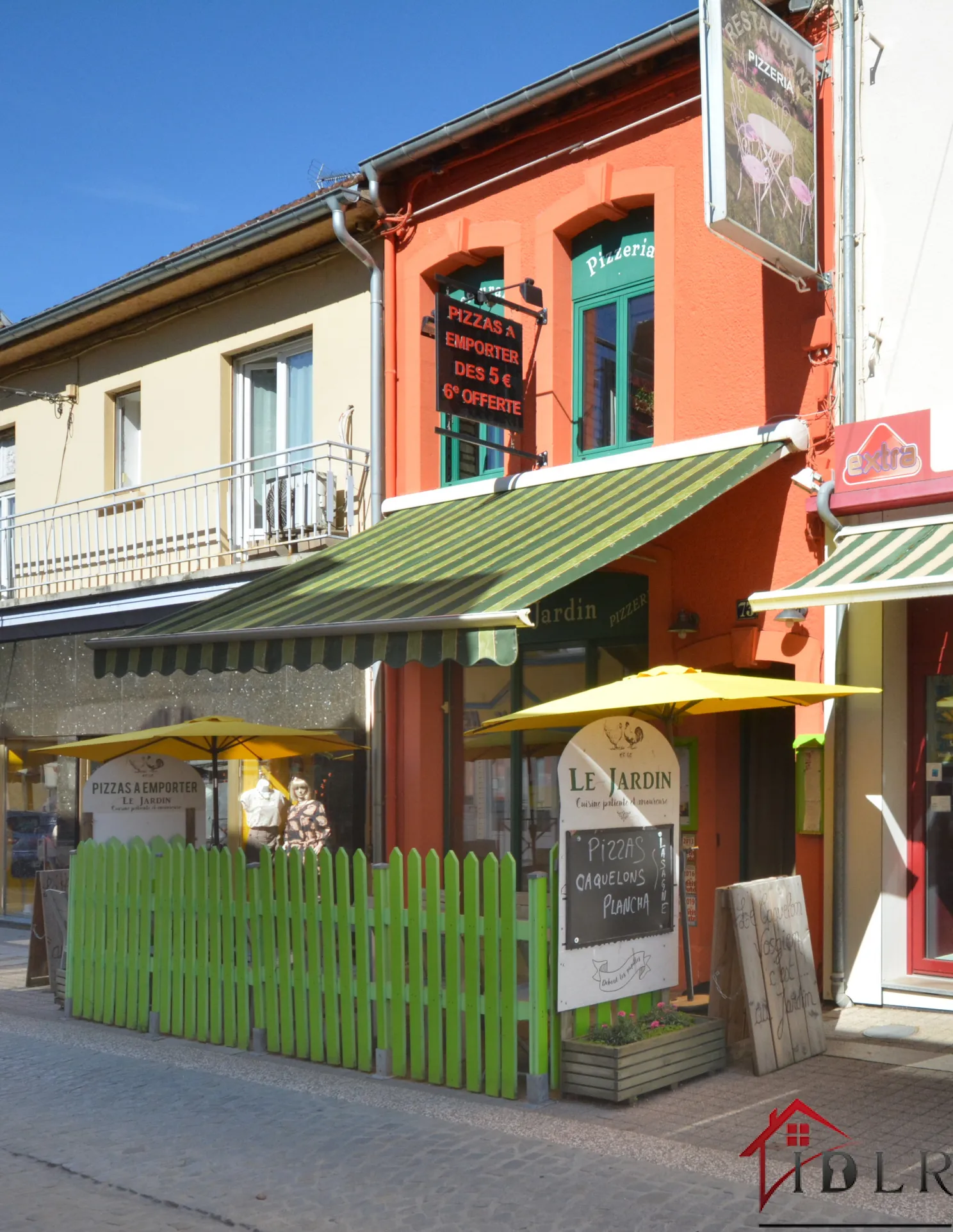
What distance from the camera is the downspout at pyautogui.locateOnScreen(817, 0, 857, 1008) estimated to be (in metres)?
9.36

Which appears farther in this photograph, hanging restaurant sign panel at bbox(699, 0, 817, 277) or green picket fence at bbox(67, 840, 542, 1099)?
hanging restaurant sign panel at bbox(699, 0, 817, 277)

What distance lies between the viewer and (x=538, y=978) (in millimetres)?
7094

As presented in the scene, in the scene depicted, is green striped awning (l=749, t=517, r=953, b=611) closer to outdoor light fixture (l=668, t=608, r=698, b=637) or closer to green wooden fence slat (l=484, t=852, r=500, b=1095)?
outdoor light fixture (l=668, t=608, r=698, b=637)

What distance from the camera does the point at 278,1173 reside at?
5.89 meters

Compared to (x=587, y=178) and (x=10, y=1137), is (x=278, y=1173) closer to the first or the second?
(x=10, y=1137)

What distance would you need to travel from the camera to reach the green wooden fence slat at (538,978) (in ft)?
23.1

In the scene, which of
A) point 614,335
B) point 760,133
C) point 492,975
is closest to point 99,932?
point 492,975

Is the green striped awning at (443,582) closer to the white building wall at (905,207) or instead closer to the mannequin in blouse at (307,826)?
the white building wall at (905,207)

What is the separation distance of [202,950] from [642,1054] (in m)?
3.21

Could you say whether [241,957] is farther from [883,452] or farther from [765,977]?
[883,452]

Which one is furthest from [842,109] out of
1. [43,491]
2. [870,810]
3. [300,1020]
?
[43,491]

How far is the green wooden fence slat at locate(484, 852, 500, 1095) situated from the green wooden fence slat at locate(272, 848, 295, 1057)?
1555mm

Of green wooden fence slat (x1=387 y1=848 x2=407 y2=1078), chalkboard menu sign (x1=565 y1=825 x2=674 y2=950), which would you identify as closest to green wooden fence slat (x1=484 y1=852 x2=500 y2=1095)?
chalkboard menu sign (x1=565 y1=825 x2=674 y2=950)

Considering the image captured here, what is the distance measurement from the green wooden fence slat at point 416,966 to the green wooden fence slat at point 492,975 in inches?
17.5
